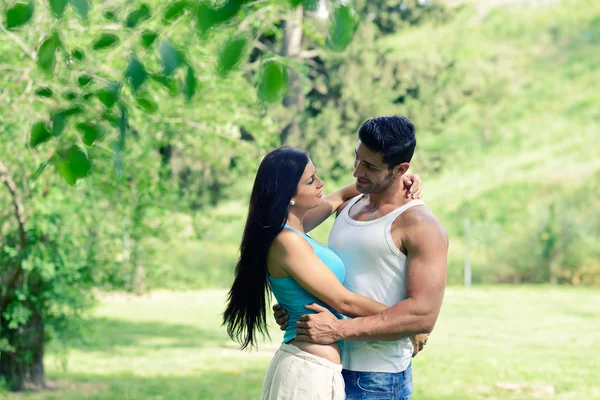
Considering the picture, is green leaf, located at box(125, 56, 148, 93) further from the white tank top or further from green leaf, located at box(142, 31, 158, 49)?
the white tank top

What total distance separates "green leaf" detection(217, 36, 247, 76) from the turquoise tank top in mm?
1234

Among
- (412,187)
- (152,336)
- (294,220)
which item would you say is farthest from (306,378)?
(152,336)

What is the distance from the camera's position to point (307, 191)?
3.01 metres

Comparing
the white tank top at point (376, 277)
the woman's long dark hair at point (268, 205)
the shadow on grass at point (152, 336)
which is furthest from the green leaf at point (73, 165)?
the shadow on grass at point (152, 336)

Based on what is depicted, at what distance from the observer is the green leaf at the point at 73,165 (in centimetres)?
212

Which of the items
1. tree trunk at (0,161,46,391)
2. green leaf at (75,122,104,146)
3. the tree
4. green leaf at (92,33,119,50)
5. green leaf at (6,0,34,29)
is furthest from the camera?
tree trunk at (0,161,46,391)

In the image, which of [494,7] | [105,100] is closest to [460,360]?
[105,100]

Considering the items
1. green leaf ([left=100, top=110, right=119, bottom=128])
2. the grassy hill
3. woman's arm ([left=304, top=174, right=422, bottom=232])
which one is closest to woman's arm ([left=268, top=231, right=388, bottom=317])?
woman's arm ([left=304, top=174, right=422, bottom=232])

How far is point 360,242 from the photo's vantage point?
9.93ft

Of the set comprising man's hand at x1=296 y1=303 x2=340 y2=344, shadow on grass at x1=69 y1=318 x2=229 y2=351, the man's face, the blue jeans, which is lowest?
shadow on grass at x1=69 y1=318 x2=229 y2=351

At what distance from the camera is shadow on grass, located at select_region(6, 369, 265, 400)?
877cm

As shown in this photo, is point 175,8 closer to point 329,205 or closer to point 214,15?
point 214,15

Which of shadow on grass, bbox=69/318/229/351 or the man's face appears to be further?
shadow on grass, bbox=69/318/229/351

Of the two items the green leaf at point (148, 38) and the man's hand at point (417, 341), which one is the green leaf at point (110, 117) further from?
the man's hand at point (417, 341)
